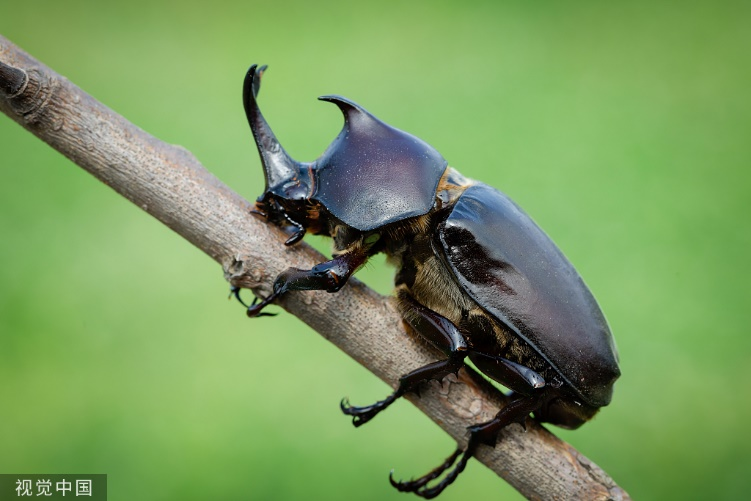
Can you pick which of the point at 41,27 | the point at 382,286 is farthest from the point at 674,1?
the point at 41,27

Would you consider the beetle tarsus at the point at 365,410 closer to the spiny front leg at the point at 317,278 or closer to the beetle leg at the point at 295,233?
the spiny front leg at the point at 317,278

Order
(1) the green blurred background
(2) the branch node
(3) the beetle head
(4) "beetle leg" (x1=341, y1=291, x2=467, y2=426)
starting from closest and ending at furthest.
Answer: (2) the branch node → (4) "beetle leg" (x1=341, y1=291, x2=467, y2=426) → (3) the beetle head → (1) the green blurred background

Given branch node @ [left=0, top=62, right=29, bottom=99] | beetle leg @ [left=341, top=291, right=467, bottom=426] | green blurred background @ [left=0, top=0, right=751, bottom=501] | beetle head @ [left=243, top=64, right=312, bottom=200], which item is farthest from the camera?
green blurred background @ [left=0, top=0, right=751, bottom=501]

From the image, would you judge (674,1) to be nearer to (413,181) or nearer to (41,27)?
(41,27)

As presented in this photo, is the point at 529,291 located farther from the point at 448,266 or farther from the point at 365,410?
the point at 365,410

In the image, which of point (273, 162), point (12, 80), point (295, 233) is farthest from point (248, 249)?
point (12, 80)

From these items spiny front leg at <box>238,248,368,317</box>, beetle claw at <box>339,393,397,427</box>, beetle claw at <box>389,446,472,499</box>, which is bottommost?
beetle claw at <box>389,446,472,499</box>

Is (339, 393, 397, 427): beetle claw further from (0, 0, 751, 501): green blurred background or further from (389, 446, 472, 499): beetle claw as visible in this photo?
→ (0, 0, 751, 501): green blurred background

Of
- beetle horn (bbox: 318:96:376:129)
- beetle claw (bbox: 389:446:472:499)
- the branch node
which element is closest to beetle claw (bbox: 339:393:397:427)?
beetle claw (bbox: 389:446:472:499)

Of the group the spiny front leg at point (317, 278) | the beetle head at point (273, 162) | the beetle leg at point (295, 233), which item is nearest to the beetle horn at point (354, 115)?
the beetle head at point (273, 162)
